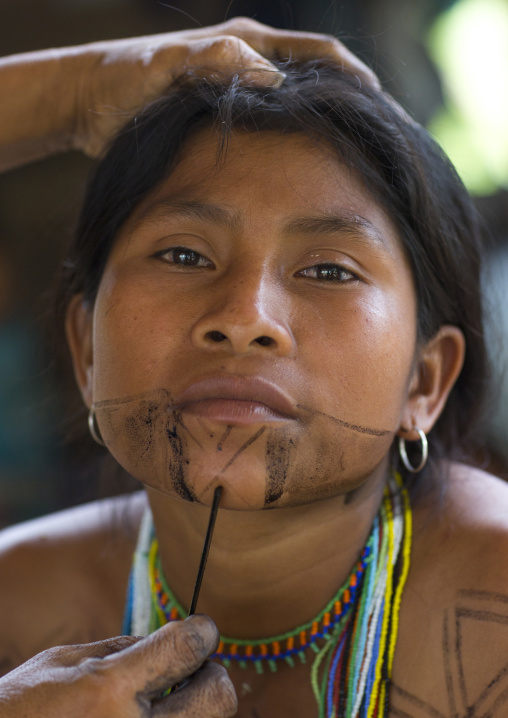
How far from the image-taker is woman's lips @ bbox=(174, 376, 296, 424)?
111 cm

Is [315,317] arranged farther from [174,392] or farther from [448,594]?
[448,594]

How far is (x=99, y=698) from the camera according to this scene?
0.93m

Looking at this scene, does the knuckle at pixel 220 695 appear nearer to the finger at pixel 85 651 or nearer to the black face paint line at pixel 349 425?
the finger at pixel 85 651

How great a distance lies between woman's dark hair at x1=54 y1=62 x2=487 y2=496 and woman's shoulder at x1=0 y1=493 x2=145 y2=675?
26.8 inches

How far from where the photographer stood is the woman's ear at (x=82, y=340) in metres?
1.60

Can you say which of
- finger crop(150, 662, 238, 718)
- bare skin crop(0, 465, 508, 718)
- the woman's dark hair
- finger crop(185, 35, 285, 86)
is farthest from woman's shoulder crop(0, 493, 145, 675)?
finger crop(185, 35, 285, 86)

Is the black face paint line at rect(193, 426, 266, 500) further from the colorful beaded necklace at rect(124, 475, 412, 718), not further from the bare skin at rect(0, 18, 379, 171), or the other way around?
the bare skin at rect(0, 18, 379, 171)

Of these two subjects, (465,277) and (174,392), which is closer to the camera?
(174,392)

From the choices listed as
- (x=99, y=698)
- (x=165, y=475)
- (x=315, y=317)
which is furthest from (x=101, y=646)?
(x=315, y=317)

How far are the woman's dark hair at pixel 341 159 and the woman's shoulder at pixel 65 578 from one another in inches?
26.8

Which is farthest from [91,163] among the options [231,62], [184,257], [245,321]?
[245,321]

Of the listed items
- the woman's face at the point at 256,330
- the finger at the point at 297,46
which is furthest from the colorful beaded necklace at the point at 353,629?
the finger at the point at 297,46

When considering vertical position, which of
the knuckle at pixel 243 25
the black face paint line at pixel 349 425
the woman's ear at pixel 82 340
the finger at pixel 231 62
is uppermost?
the knuckle at pixel 243 25

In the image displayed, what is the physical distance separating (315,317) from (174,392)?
268 mm
